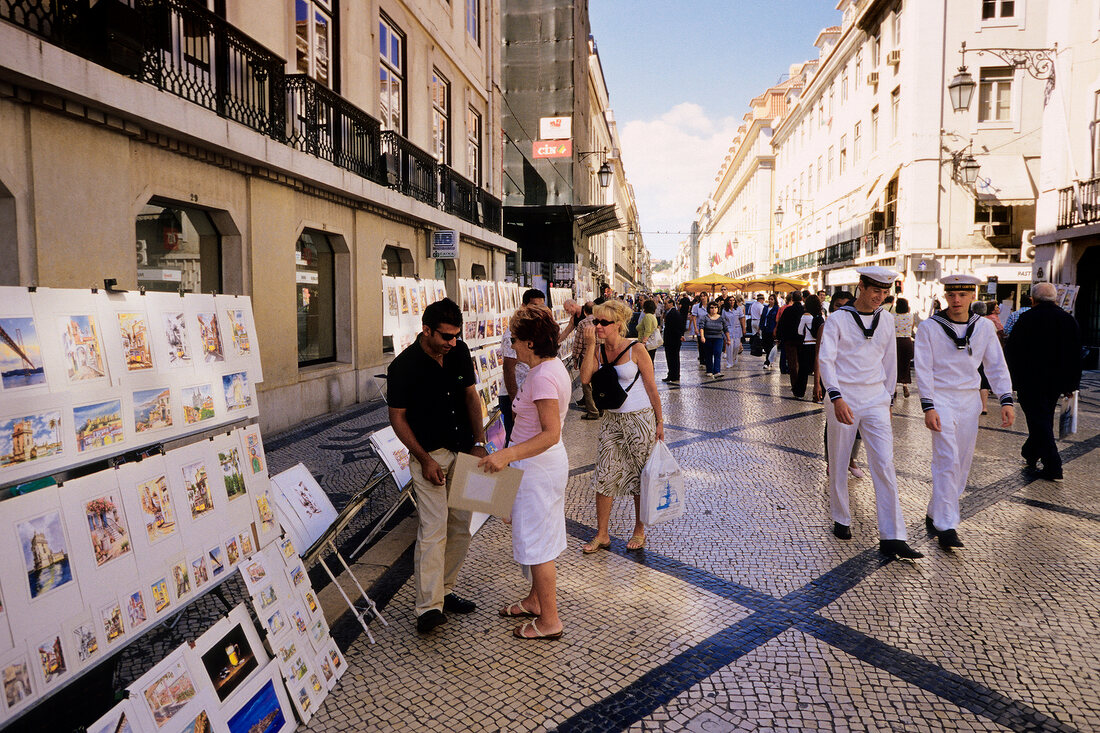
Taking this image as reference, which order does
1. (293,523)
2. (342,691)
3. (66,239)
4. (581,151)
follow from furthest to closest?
(581,151), (66,239), (293,523), (342,691)

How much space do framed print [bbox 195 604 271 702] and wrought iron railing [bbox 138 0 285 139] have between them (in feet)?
20.9

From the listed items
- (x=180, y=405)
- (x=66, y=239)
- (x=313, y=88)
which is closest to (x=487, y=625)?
(x=180, y=405)

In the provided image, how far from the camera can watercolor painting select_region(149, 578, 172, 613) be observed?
8.14ft

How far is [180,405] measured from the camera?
2.87m

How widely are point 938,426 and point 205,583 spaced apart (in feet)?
15.4

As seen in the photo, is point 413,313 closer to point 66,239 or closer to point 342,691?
point 66,239

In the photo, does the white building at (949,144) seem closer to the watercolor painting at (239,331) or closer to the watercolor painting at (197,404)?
the watercolor painting at (239,331)

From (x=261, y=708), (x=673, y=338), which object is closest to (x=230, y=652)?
(x=261, y=708)

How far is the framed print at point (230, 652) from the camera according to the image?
2514 millimetres

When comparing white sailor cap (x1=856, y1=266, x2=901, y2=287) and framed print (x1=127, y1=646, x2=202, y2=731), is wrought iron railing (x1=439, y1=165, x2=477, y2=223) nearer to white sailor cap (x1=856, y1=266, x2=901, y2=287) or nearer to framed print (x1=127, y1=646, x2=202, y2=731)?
white sailor cap (x1=856, y1=266, x2=901, y2=287)

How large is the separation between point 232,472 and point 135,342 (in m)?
0.66

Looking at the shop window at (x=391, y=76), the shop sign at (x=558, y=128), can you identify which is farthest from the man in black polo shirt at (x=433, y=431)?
the shop sign at (x=558, y=128)

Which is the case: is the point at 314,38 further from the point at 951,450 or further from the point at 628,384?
the point at 951,450

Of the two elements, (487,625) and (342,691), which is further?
(487,625)
